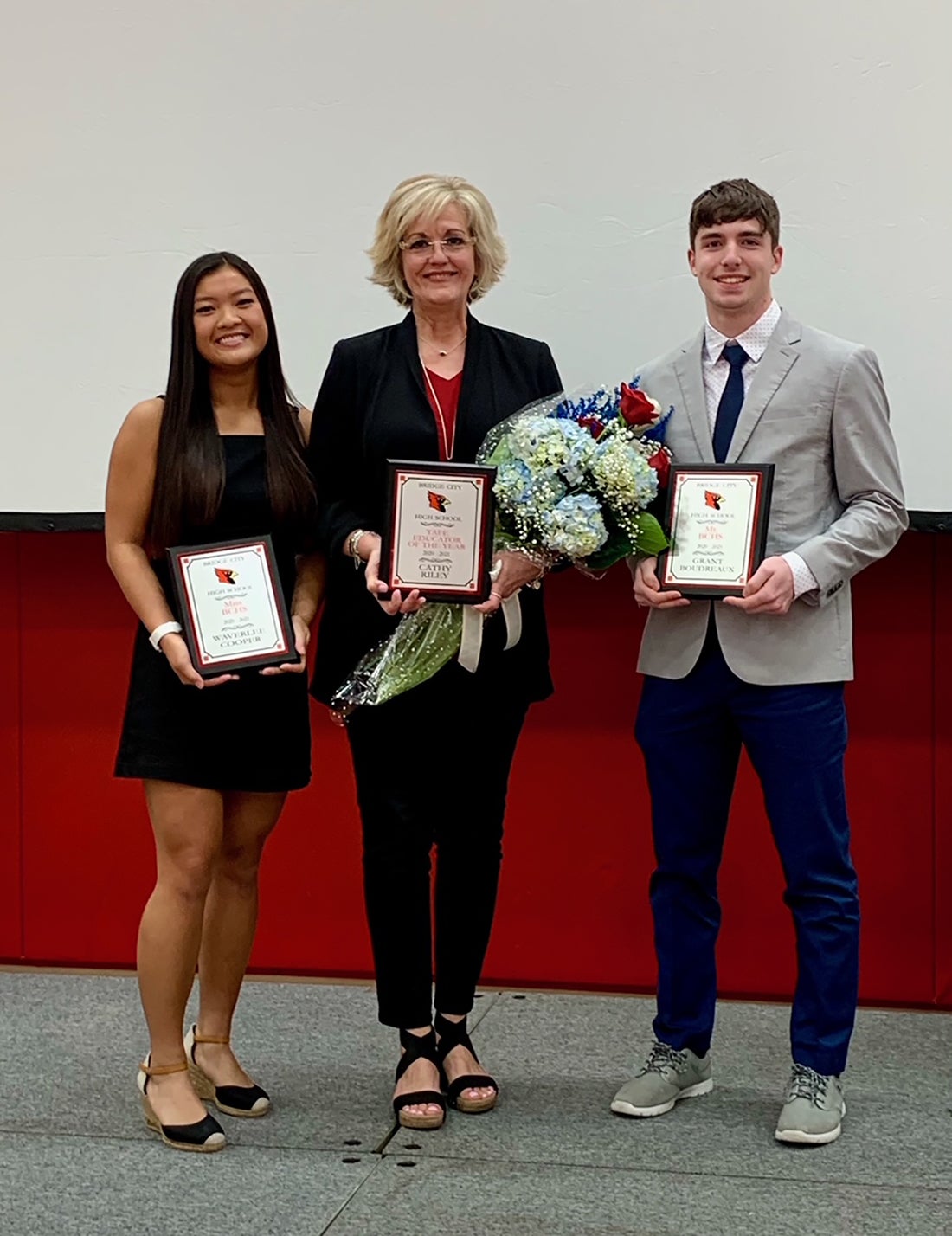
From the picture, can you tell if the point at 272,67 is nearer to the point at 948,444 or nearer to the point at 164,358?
the point at 164,358

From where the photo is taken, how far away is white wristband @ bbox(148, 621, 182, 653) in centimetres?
266

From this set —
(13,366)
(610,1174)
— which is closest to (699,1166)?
(610,1174)

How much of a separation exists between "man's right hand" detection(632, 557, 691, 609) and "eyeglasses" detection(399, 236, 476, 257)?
0.65 meters

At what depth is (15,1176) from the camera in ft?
8.61

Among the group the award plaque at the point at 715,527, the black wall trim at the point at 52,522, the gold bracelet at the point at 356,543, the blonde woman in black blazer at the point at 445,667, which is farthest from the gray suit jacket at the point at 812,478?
the black wall trim at the point at 52,522

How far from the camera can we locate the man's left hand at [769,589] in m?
2.59

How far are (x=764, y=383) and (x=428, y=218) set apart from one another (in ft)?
2.19

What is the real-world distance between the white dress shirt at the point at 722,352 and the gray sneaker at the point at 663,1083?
3.94ft

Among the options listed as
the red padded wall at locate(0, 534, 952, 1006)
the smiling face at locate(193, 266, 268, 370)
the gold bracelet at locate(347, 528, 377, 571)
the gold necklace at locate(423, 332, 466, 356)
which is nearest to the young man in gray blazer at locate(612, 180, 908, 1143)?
the gold necklace at locate(423, 332, 466, 356)

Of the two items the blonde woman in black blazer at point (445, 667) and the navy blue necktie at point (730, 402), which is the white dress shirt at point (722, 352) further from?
the blonde woman in black blazer at point (445, 667)

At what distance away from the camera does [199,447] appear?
2717 mm

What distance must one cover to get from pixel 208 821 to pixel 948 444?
176cm

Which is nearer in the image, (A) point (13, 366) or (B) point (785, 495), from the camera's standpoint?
(B) point (785, 495)

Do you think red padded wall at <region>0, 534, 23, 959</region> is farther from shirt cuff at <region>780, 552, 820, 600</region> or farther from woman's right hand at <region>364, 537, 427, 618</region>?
shirt cuff at <region>780, 552, 820, 600</region>
